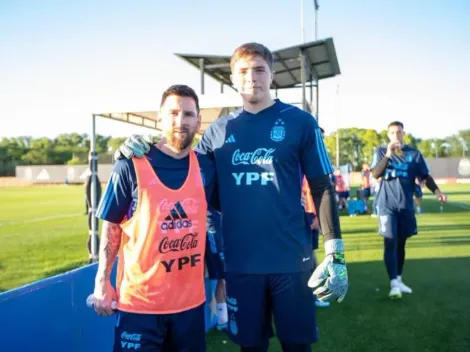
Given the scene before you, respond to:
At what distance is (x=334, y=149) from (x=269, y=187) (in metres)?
68.7

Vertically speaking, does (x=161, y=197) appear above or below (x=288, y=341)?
above

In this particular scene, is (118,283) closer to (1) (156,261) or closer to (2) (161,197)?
(1) (156,261)

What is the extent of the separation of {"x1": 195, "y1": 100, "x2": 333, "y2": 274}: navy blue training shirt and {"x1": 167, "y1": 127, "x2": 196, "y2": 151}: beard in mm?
253

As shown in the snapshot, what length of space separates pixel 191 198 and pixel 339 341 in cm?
268

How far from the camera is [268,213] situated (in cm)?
251

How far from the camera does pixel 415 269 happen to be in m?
7.42

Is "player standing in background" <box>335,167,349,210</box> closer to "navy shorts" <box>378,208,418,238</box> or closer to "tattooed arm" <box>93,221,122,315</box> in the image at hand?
"navy shorts" <box>378,208,418,238</box>

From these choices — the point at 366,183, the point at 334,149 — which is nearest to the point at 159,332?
the point at 366,183

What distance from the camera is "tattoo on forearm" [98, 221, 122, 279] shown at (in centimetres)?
240

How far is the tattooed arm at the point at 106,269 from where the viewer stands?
2.37m

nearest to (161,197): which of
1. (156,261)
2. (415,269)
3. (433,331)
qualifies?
(156,261)

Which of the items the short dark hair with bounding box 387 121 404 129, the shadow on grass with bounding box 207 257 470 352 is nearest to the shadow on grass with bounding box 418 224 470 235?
the shadow on grass with bounding box 207 257 470 352

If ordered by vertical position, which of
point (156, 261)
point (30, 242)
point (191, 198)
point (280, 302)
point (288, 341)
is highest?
point (191, 198)

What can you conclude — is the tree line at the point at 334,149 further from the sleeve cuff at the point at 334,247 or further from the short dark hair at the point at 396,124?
the sleeve cuff at the point at 334,247
